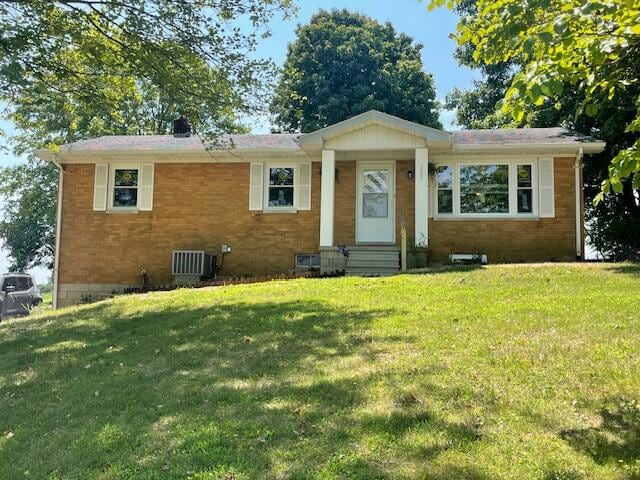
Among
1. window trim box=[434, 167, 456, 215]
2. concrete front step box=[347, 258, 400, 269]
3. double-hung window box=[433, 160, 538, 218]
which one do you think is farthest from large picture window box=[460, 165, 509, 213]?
concrete front step box=[347, 258, 400, 269]

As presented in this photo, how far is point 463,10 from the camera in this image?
71.2ft

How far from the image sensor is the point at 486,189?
47.8ft

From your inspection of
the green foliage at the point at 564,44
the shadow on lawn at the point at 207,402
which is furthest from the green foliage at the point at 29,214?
the green foliage at the point at 564,44

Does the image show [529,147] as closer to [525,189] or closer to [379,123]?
[525,189]

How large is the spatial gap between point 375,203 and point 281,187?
2618 mm

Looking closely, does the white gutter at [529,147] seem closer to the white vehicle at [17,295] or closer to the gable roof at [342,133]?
the gable roof at [342,133]

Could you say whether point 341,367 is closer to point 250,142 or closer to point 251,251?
point 251,251

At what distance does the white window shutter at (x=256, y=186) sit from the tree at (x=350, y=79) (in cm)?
1367

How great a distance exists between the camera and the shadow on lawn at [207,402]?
12.1ft

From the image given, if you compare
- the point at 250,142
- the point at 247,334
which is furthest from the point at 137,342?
the point at 250,142

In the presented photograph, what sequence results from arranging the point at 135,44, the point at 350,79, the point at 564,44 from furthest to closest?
the point at 350,79
the point at 135,44
the point at 564,44

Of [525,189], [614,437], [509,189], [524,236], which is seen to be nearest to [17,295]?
[509,189]

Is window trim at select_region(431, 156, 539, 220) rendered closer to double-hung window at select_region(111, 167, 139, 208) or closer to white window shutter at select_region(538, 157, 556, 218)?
white window shutter at select_region(538, 157, 556, 218)

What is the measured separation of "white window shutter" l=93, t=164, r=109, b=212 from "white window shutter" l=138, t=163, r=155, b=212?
1.03m
